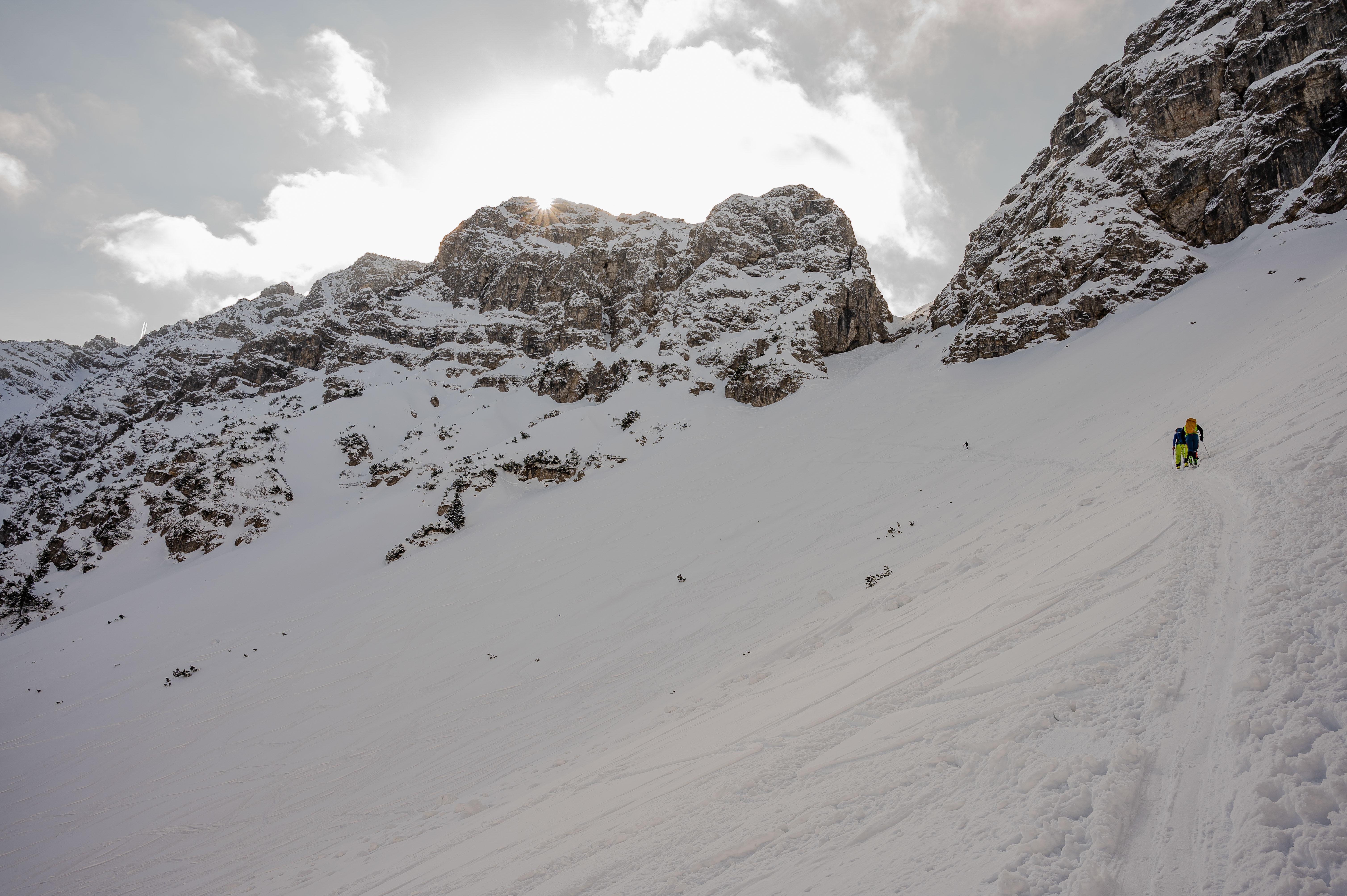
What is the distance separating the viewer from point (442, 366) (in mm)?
51875

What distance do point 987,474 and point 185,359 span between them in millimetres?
82471

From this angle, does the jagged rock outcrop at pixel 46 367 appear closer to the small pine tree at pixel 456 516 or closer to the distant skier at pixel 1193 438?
the small pine tree at pixel 456 516

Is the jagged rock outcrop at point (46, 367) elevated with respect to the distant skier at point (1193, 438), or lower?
elevated

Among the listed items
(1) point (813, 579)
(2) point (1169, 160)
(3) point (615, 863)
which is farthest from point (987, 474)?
(2) point (1169, 160)

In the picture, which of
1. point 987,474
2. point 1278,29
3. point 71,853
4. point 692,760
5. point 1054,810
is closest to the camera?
point 1054,810

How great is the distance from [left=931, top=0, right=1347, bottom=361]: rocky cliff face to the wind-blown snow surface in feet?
21.9

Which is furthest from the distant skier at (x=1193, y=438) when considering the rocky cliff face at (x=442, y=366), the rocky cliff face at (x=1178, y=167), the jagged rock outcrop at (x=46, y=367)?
the jagged rock outcrop at (x=46, y=367)

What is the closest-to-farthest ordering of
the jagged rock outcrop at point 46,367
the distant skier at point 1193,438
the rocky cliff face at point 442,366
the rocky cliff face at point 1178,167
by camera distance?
the distant skier at point 1193,438 < the rocky cliff face at point 1178,167 < the rocky cliff face at point 442,366 < the jagged rock outcrop at point 46,367

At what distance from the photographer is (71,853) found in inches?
340

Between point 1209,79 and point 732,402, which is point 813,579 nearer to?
point 732,402

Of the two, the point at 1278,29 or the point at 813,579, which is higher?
the point at 1278,29

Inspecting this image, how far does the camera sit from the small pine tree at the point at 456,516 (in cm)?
2536

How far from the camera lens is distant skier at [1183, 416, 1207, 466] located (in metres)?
8.21

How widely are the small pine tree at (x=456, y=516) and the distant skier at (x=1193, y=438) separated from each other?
26035 mm
